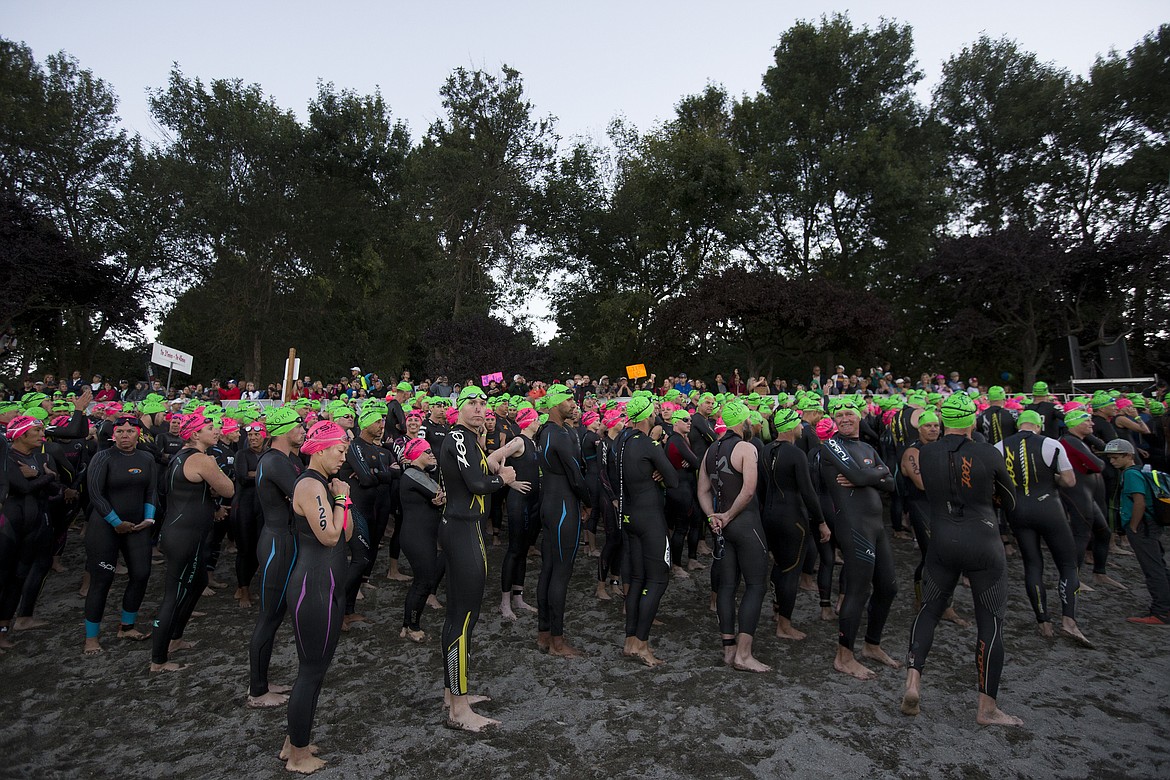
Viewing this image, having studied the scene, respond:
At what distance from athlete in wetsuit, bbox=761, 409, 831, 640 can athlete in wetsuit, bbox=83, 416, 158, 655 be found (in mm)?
5938

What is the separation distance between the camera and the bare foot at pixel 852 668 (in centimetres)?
560

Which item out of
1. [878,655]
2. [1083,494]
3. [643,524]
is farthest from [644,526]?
[1083,494]

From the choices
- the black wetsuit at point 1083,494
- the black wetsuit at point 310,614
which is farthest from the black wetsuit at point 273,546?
the black wetsuit at point 1083,494

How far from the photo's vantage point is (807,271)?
35.5 metres

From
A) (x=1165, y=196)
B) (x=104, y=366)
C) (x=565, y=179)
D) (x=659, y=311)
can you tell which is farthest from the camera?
(x=104, y=366)

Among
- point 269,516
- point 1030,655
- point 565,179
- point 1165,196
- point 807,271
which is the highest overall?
point 565,179

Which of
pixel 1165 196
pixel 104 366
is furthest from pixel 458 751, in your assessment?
pixel 104 366

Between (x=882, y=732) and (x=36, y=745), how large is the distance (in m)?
5.97

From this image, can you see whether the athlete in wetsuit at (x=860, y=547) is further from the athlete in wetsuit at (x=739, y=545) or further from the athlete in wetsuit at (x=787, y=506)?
the athlete in wetsuit at (x=739, y=545)

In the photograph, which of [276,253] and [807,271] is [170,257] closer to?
[276,253]

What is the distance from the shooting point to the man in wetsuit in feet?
15.8

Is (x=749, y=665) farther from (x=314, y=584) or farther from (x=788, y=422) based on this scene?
(x=314, y=584)

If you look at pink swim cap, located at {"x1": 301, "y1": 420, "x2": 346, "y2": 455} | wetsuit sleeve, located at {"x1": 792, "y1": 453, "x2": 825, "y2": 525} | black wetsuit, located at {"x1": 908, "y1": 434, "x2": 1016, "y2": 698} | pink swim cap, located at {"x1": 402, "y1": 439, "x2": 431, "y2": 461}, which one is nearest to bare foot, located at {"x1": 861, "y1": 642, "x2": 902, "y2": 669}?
black wetsuit, located at {"x1": 908, "y1": 434, "x2": 1016, "y2": 698}

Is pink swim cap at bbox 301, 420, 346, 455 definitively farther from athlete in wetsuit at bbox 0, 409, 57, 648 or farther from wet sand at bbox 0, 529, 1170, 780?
athlete in wetsuit at bbox 0, 409, 57, 648
